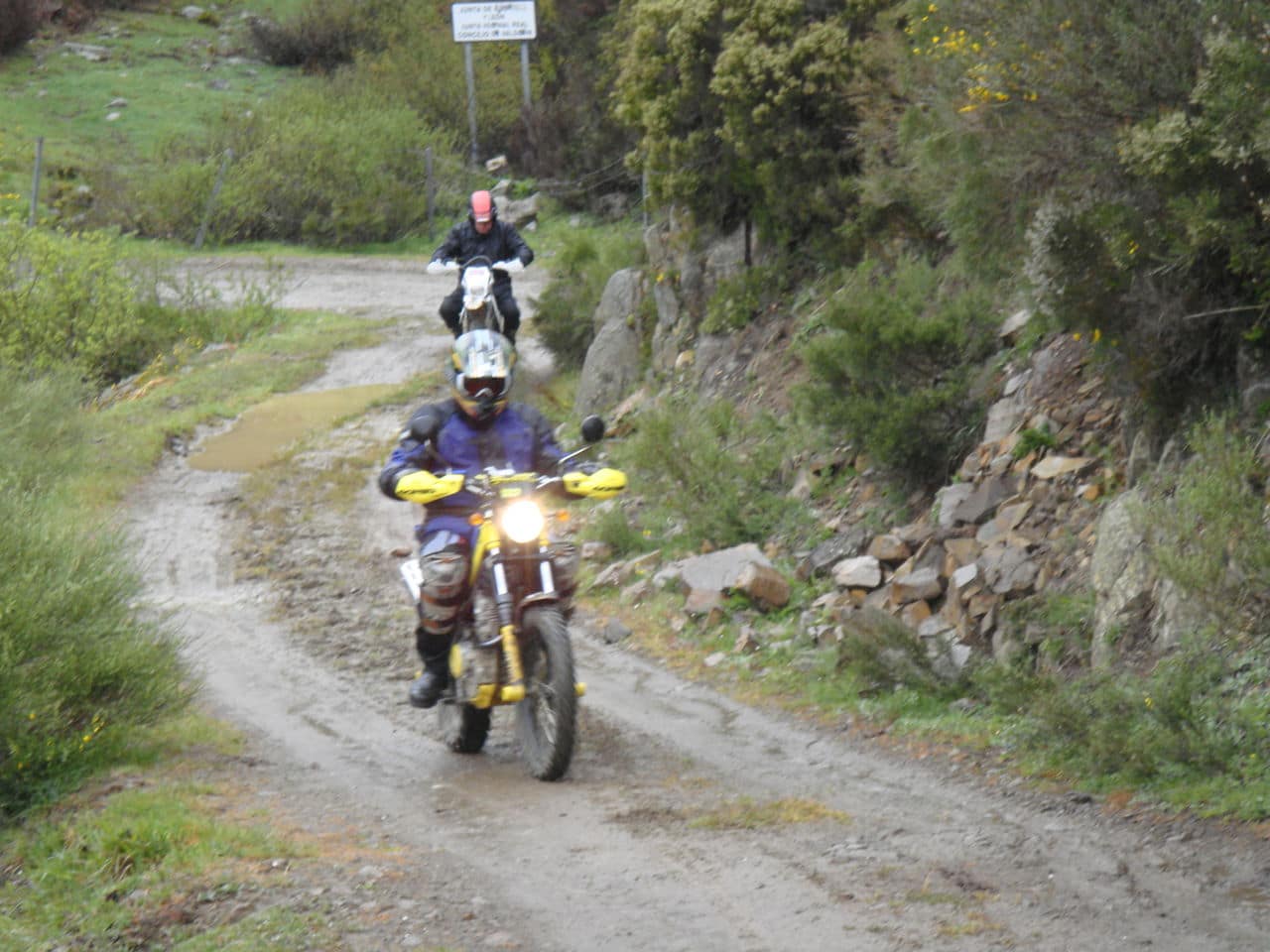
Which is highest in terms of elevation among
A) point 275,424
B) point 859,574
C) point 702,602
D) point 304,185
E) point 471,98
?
point 471,98

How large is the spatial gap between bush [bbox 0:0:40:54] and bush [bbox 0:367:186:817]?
4033cm

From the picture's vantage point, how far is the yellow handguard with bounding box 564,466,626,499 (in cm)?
806

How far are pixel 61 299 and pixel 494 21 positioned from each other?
15713 mm

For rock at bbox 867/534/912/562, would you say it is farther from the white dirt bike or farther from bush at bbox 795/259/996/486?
the white dirt bike

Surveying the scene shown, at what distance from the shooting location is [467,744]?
834 cm

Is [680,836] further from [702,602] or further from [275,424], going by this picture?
[275,424]

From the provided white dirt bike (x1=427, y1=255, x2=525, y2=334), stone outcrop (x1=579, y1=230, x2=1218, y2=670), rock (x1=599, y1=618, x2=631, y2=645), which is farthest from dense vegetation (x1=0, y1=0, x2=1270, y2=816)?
white dirt bike (x1=427, y1=255, x2=525, y2=334)

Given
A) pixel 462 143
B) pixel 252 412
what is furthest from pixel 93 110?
pixel 252 412

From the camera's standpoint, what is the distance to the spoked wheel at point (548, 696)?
7.36 metres

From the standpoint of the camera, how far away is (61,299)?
22.4 metres

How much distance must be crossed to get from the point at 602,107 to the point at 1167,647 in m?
26.9

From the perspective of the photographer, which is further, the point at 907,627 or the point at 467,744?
the point at 907,627

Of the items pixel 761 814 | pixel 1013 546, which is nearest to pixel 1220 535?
pixel 1013 546

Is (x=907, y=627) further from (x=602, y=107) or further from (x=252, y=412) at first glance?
(x=602, y=107)
